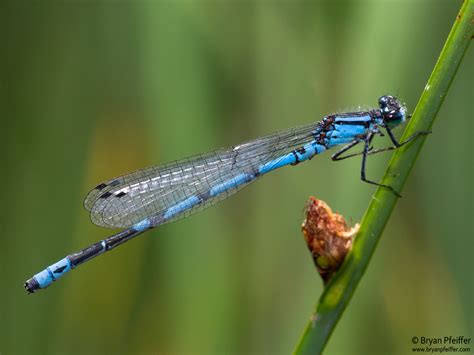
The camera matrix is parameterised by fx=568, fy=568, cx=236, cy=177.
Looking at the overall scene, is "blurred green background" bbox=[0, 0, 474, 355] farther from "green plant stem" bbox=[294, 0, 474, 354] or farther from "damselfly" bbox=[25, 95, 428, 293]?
"green plant stem" bbox=[294, 0, 474, 354]

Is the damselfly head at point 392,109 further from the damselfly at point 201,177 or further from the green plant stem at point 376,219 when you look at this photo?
the green plant stem at point 376,219

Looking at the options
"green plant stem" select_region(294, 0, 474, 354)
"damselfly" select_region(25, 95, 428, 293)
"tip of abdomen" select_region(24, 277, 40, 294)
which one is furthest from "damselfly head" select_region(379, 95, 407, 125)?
"tip of abdomen" select_region(24, 277, 40, 294)

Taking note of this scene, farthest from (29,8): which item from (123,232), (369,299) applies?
(369,299)

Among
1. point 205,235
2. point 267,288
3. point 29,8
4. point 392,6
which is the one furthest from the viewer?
point 29,8

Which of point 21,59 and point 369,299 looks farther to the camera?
point 21,59

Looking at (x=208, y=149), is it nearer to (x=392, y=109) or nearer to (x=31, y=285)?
(x=392, y=109)

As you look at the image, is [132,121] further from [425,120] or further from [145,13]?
[425,120]
